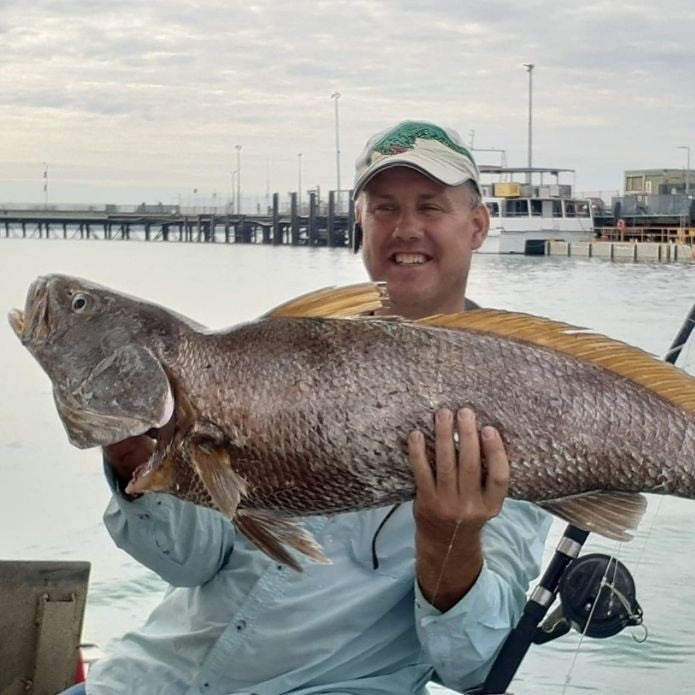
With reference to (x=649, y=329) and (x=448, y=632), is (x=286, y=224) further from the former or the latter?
(x=448, y=632)

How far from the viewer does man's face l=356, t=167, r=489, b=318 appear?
126 inches

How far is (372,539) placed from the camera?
2.85 m

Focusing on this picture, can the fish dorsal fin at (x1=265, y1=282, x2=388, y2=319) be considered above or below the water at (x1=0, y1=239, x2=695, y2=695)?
above

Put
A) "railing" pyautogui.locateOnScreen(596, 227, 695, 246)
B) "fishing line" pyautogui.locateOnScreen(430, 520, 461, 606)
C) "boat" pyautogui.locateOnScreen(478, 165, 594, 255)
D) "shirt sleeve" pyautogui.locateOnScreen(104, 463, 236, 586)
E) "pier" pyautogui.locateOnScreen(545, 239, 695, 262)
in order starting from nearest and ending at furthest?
1. "fishing line" pyautogui.locateOnScreen(430, 520, 461, 606)
2. "shirt sleeve" pyautogui.locateOnScreen(104, 463, 236, 586)
3. "pier" pyautogui.locateOnScreen(545, 239, 695, 262)
4. "railing" pyautogui.locateOnScreen(596, 227, 695, 246)
5. "boat" pyautogui.locateOnScreen(478, 165, 594, 255)

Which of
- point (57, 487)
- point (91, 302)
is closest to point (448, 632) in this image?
point (91, 302)

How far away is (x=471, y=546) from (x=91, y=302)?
38.4 inches

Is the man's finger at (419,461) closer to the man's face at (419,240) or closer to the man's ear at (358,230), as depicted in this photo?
the man's face at (419,240)

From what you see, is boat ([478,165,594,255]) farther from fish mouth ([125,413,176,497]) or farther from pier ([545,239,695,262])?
fish mouth ([125,413,176,497])

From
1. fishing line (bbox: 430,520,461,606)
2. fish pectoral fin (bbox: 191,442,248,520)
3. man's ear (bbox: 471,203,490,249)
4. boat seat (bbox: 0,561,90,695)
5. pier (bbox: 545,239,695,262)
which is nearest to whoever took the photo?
fish pectoral fin (bbox: 191,442,248,520)

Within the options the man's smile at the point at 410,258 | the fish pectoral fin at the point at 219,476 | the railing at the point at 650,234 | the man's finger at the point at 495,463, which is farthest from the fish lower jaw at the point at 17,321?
the railing at the point at 650,234

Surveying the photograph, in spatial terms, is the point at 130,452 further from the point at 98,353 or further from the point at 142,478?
the point at 98,353

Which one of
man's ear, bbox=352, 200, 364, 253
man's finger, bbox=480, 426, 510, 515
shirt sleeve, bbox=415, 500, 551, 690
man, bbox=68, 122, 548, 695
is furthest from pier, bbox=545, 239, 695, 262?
man's finger, bbox=480, 426, 510, 515

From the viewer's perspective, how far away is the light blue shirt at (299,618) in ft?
9.00

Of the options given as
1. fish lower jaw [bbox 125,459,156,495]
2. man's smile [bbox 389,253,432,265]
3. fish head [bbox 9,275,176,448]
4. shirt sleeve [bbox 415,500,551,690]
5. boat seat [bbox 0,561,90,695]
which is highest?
man's smile [bbox 389,253,432,265]
